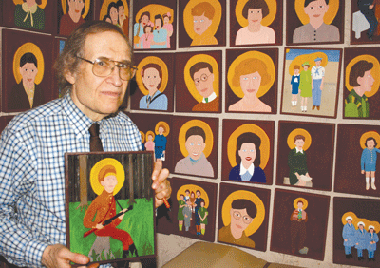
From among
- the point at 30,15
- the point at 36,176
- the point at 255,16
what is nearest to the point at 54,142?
the point at 36,176

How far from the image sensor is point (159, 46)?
223 centimetres

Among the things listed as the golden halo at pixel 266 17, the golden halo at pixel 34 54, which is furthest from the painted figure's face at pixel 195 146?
the golden halo at pixel 34 54

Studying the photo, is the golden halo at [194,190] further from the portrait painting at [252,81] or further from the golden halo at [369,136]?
the golden halo at [369,136]

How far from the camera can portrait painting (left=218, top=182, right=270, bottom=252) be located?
6.45 ft

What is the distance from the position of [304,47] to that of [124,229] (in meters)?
1.51

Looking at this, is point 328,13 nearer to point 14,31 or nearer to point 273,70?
point 273,70

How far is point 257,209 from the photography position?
198 centimetres

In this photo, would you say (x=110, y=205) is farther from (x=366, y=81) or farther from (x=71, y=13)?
(x=366, y=81)

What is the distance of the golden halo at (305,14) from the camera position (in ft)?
5.68

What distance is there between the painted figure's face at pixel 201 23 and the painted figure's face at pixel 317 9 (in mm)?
654

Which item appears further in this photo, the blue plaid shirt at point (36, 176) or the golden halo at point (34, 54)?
the golden halo at point (34, 54)

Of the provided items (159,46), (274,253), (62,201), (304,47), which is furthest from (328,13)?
(62,201)

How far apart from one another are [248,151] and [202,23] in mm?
976

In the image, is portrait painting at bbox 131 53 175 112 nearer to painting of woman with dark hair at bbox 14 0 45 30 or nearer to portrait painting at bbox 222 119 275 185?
portrait painting at bbox 222 119 275 185
